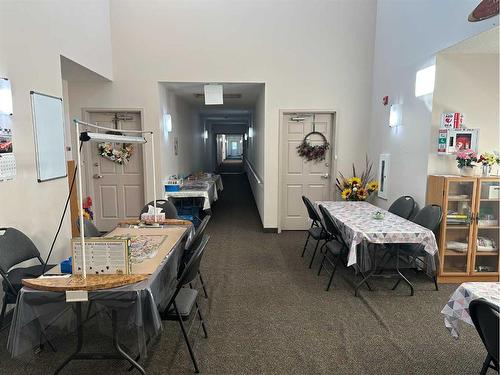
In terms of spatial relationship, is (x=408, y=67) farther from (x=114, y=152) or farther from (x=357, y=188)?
(x=114, y=152)

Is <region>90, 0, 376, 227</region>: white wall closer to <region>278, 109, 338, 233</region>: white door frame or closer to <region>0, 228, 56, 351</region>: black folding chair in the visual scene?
<region>278, 109, 338, 233</region>: white door frame

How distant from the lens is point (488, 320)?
1.38 m

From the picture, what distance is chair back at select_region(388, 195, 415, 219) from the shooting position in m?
3.67

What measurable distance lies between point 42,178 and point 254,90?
3688 millimetres

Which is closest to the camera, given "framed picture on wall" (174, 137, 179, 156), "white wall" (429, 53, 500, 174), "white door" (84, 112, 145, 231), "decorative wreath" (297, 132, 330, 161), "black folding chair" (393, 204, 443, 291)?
"black folding chair" (393, 204, 443, 291)

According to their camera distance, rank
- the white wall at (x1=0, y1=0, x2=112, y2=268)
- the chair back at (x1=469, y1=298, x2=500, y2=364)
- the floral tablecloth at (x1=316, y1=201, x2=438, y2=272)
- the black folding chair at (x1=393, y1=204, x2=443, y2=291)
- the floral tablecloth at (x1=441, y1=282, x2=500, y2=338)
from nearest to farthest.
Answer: the chair back at (x1=469, y1=298, x2=500, y2=364), the floral tablecloth at (x1=441, y1=282, x2=500, y2=338), the white wall at (x1=0, y1=0, x2=112, y2=268), the floral tablecloth at (x1=316, y1=201, x2=438, y2=272), the black folding chair at (x1=393, y1=204, x2=443, y2=291)

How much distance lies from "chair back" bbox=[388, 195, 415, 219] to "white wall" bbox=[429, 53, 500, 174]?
436 millimetres

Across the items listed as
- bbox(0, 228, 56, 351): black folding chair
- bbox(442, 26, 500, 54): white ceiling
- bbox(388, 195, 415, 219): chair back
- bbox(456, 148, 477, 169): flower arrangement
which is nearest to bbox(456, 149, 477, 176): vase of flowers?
bbox(456, 148, 477, 169): flower arrangement

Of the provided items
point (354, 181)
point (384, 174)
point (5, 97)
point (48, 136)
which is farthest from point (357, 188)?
point (5, 97)

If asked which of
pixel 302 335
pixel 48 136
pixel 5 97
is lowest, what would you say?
pixel 302 335

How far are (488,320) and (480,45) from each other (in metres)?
2.74

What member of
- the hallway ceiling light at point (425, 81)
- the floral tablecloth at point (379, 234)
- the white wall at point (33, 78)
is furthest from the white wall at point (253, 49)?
the floral tablecloth at point (379, 234)

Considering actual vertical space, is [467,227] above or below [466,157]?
below

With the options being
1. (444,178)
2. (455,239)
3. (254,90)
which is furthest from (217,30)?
(455,239)
